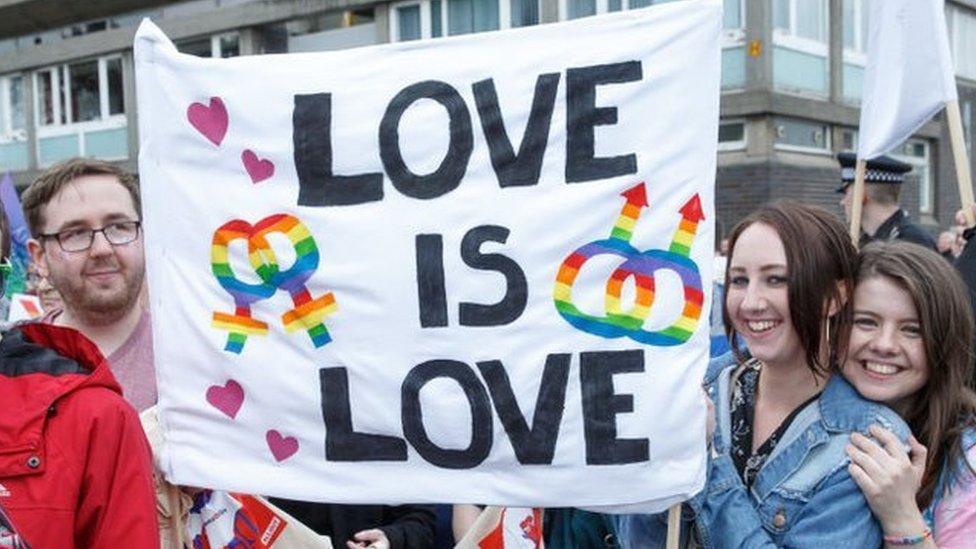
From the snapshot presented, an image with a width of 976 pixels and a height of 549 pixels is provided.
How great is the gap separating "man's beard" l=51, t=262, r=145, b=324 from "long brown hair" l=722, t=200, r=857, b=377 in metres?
1.46

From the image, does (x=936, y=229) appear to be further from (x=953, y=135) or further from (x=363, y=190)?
(x=363, y=190)

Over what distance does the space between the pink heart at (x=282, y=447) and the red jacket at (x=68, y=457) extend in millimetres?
454

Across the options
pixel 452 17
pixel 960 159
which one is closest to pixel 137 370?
pixel 960 159

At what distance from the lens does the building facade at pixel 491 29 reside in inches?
475

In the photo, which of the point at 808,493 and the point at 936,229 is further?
the point at 936,229

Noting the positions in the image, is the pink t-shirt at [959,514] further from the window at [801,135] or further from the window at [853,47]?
the window at [853,47]

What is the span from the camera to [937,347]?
220 cm

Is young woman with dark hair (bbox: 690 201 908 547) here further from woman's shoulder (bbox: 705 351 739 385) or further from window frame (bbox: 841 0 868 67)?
window frame (bbox: 841 0 868 67)

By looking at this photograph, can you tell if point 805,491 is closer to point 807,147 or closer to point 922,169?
point 807,147

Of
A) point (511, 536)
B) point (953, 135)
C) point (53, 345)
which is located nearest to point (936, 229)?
point (953, 135)

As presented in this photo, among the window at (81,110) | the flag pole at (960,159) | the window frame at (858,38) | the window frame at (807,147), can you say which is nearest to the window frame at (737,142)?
the window frame at (807,147)

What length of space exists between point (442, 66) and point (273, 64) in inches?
15.4

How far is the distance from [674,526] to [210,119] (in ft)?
4.45

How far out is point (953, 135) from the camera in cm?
341
